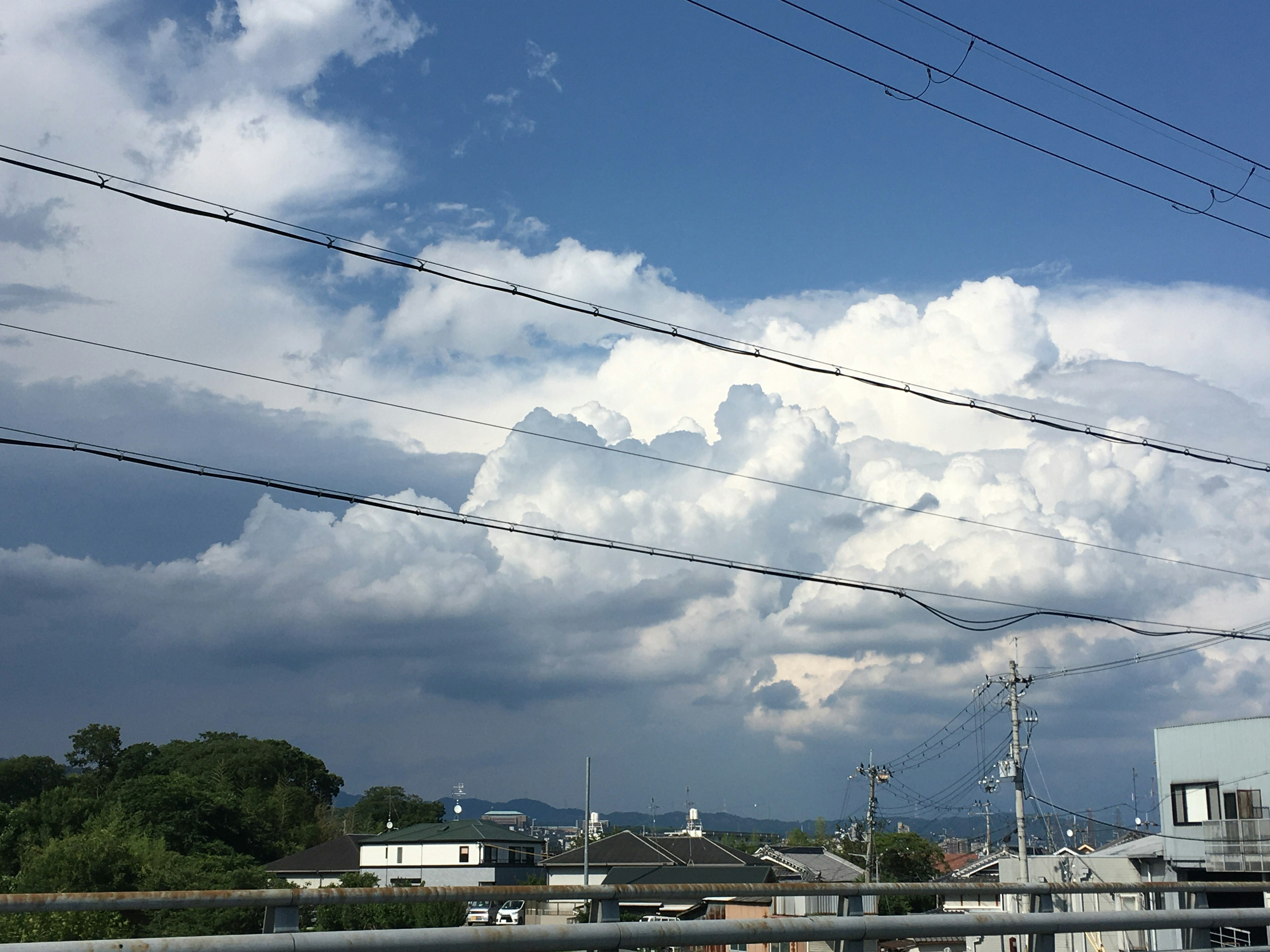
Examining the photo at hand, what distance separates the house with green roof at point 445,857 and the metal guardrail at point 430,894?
86.7 m

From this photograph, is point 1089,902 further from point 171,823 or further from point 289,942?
point 171,823

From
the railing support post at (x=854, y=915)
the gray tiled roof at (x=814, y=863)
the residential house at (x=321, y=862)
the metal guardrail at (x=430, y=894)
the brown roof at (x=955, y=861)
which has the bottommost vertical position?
the brown roof at (x=955, y=861)

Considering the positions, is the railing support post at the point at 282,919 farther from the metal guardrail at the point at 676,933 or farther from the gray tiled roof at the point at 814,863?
the gray tiled roof at the point at 814,863

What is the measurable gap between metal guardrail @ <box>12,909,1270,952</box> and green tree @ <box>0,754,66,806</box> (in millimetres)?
135594

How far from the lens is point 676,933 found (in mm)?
6273

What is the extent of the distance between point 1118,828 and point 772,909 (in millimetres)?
30735

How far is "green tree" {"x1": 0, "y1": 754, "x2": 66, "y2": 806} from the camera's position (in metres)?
123

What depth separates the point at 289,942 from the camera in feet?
16.6

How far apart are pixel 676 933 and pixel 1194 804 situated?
160 feet

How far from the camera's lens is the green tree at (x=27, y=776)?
12306cm

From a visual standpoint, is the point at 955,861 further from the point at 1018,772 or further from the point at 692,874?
the point at 1018,772

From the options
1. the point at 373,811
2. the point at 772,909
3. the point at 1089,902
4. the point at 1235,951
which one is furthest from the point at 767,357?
the point at 373,811

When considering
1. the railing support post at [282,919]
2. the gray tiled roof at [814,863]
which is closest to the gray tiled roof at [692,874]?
the gray tiled roof at [814,863]

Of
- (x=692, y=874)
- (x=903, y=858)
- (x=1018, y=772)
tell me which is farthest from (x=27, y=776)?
(x=1018, y=772)
